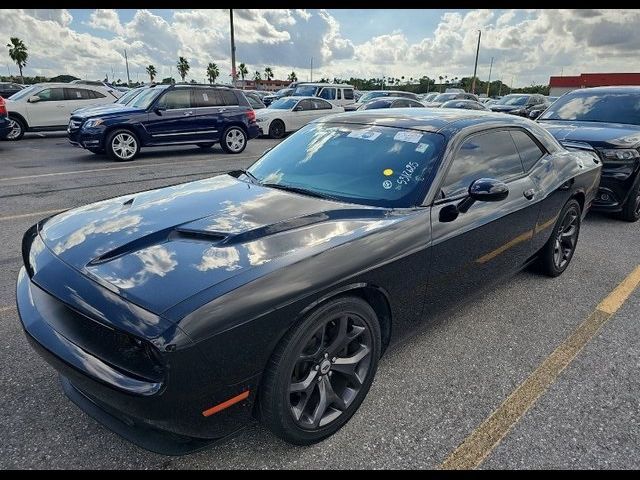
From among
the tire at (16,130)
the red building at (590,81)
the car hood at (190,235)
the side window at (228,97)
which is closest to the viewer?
the car hood at (190,235)

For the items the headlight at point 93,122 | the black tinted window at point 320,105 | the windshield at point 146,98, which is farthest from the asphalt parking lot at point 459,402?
the black tinted window at point 320,105

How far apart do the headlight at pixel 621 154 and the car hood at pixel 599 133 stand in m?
0.05

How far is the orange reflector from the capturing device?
1759 millimetres

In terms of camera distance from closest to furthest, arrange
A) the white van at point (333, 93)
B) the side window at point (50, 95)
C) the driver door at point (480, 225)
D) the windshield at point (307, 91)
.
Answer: the driver door at point (480, 225) < the side window at point (50, 95) < the white van at point (333, 93) < the windshield at point (307, 91)

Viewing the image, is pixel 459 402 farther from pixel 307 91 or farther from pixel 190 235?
pixel 307 91

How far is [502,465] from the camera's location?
2049 millimetres

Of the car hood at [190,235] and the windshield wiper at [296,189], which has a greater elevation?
the windshield wiper at [296,189]

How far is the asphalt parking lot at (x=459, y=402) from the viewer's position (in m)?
2.06

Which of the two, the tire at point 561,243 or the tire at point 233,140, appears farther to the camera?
the tire at point 233,140

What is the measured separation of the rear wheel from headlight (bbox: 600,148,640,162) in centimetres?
39

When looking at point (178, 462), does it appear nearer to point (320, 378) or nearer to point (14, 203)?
point (320, 378)

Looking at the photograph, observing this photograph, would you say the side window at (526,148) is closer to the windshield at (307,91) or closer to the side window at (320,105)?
the side window at (320,105)

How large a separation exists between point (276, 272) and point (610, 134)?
231 inches
